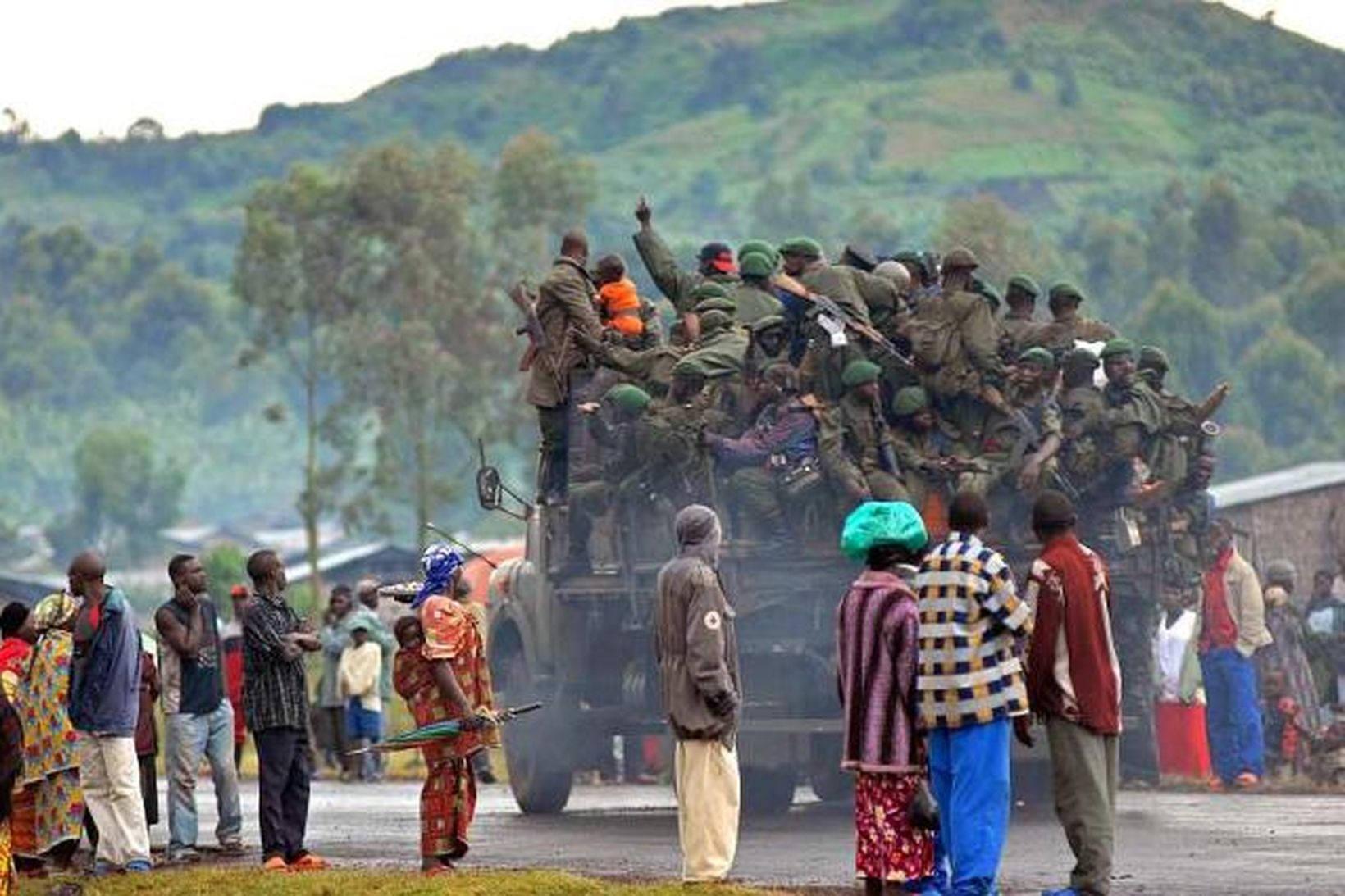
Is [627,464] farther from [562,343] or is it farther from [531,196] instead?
[531,196]

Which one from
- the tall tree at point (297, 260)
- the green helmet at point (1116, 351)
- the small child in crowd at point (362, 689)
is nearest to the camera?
the green helmet at point (1116, 351)

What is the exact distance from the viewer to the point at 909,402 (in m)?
19.2

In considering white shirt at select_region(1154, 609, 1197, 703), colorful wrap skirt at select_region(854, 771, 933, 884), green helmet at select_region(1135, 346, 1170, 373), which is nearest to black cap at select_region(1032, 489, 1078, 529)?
colorful wrap skirt at select_region(854, 771, 933, 884)

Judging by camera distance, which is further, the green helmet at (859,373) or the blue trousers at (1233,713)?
the blue trousers at (1233,713)

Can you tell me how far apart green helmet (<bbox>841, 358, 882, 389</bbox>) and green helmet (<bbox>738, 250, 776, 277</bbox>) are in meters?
1.12

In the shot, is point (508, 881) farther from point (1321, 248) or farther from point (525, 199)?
point (1321, 248)

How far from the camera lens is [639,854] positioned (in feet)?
55.9

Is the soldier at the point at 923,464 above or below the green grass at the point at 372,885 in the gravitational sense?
above

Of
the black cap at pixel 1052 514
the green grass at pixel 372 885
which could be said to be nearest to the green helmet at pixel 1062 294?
the green grass at pixel 372 885

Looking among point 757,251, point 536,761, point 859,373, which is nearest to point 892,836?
point 859,373

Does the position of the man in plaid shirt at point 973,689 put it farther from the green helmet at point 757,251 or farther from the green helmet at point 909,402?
the green helmet at point 757,251

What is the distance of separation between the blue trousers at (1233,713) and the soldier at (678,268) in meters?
4.78

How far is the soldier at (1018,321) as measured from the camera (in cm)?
1997

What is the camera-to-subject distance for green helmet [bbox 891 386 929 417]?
19.2 m
